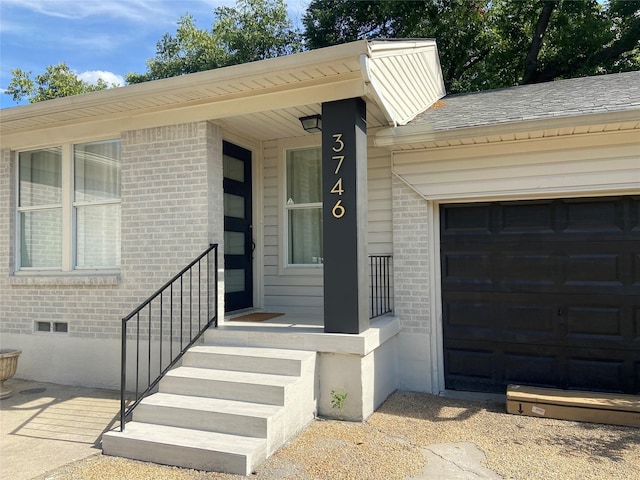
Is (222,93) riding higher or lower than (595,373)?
higher

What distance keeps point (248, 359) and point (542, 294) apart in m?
3.16

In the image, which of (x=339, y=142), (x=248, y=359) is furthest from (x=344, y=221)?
(x=248, y=359)

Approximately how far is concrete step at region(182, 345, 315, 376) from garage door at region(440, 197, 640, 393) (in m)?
2.04

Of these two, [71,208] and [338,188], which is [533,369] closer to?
[338,188]

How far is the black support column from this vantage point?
14.5ft

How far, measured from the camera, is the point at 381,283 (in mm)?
5648

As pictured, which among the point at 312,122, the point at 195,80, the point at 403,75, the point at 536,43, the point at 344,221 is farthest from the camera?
the point at 536,43

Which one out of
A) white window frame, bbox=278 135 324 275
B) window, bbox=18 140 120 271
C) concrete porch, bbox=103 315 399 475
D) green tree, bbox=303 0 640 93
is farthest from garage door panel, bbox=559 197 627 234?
green tree, bbox=303 0 640 93

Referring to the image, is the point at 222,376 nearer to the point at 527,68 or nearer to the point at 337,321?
the point at 337,321

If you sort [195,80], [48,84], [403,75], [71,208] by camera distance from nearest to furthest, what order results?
[195,80] → [403,75] → [71,208] → [48,84]

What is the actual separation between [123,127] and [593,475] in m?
5.71

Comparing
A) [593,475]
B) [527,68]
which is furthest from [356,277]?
[527,68]

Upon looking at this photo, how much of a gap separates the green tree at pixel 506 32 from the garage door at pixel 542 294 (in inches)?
410

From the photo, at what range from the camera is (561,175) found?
4.87 metres
